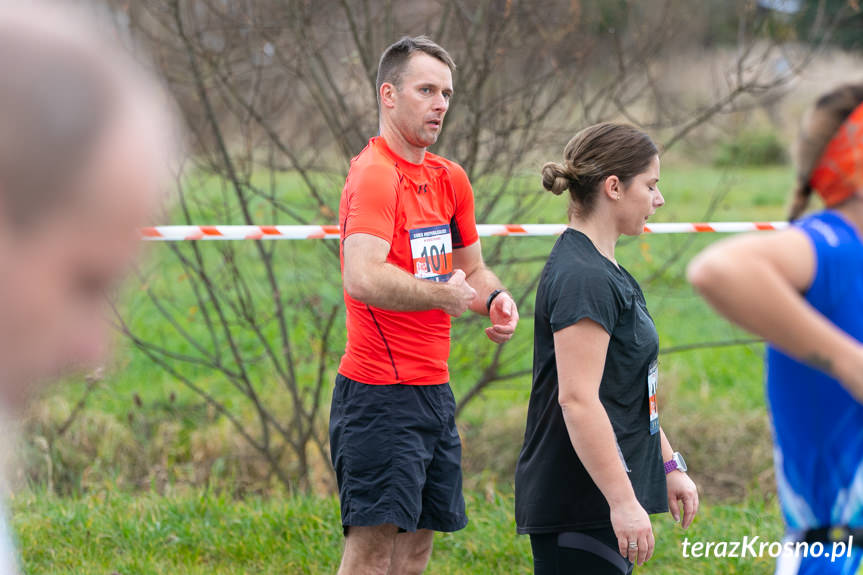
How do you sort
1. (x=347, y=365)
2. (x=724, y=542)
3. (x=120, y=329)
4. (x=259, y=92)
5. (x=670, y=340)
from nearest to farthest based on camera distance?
(x=347, y=365), (x=724, y=542), (x=120, y=329), (x=259, y=92), (x=670, y=340)

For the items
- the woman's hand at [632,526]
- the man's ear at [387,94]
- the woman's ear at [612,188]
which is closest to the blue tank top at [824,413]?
the woman's hand at [632,526]

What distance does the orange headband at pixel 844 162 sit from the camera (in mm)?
1745

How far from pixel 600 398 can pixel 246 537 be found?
92.2 inches

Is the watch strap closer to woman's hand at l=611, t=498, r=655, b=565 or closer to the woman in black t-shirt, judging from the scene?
the woman in black t-shirt

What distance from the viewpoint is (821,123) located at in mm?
1795

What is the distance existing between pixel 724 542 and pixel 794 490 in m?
2.55

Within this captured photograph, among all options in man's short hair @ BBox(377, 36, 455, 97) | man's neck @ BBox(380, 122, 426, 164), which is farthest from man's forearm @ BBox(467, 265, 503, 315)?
man's short hair @ BBox(377, 36, 455, 97)

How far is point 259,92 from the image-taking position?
5.57 meters

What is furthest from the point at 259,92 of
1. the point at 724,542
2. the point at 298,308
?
the point at 724,542

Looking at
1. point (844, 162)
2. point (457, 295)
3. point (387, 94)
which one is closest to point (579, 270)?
point (457, 295)

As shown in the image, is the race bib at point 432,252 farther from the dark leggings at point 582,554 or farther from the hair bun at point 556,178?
the dark leggings at point 582,554

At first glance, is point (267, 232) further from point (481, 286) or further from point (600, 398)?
point (600, 398)

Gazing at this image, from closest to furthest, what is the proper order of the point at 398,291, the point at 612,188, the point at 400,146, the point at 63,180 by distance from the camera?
the point at 63,180 → the point at 612,188 → the point at 398,291 → the point at 400,146

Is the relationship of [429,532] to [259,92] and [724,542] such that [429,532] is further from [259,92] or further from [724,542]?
[259,92]
